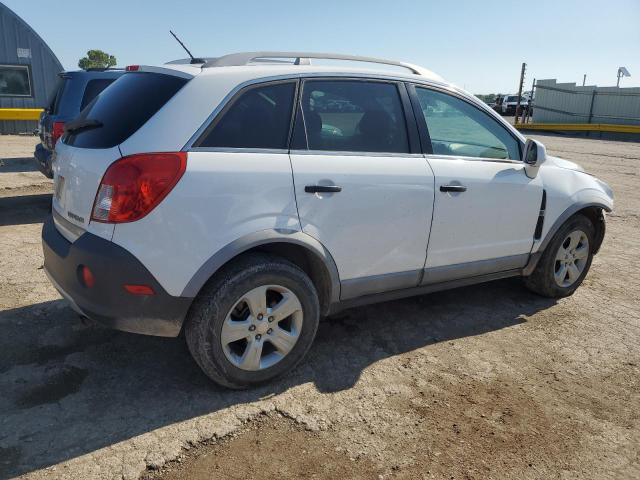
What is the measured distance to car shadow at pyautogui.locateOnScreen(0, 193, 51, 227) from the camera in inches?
257

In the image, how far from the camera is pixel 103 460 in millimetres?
2408

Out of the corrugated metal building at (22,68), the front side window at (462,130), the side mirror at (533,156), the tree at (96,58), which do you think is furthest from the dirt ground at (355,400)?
the tree at (96,58)

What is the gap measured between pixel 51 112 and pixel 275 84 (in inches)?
230

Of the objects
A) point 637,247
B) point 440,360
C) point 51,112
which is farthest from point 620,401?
point 51,112

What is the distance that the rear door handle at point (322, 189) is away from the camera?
2930 mm

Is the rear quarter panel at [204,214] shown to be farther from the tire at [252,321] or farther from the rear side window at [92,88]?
the rear side window at [92,88]

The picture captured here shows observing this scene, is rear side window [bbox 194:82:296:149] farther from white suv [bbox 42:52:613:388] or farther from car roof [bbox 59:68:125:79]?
car roof [bbox 59:68:125:79]

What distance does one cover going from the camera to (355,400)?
297cm

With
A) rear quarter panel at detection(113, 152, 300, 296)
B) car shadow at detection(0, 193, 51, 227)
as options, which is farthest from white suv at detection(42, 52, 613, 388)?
car shadow at detection(0, 193, 51, 227)

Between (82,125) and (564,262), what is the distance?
402cm

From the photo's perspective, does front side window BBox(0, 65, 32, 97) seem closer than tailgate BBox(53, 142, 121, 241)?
No

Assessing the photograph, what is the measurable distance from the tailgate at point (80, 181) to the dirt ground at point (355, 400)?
942mm

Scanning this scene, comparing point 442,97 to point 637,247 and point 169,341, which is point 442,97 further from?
point 637,247

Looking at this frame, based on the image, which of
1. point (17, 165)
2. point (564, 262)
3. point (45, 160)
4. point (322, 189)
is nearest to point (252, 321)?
point (322, 189)
